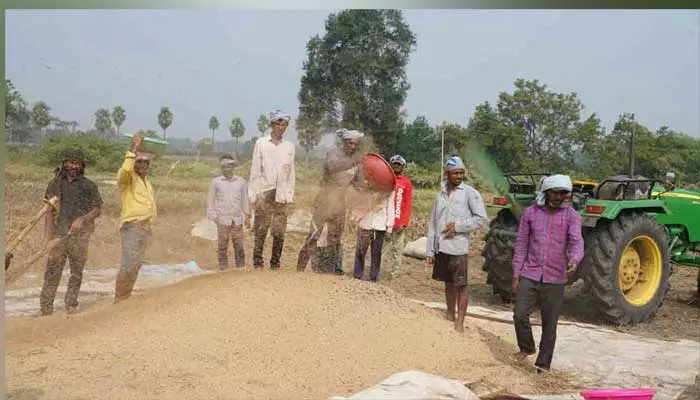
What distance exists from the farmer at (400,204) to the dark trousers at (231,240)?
3.12 feet

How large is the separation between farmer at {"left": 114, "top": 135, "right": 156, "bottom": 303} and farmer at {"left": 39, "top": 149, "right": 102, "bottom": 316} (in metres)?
0.16

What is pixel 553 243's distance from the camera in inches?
160

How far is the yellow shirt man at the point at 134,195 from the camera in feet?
13.2

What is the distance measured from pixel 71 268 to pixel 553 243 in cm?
268

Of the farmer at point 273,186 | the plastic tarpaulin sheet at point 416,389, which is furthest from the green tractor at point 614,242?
the plastic tarpaulin sheet at point 416,389

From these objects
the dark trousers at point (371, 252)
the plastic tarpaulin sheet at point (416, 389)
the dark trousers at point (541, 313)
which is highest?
the dark trousers at point (371, 252)

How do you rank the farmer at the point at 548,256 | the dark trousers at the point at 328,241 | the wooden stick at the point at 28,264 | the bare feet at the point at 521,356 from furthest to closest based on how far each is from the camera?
the dark trousers at the point at 328,241
the bare feet at the point at 521,356
the farmer at the point at 548,256
the wooden stick at the point at 28,264

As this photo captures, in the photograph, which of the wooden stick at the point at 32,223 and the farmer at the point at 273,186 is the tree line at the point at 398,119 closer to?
the farmer at the point at 273,186

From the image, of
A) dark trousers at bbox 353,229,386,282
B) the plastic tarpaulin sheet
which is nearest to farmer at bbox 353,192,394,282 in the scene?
dark trousers at bbox 353,229,386,282

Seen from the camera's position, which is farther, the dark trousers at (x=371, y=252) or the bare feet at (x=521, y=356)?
the dark trousers at (x=371, y=252)

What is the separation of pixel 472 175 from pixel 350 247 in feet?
2.89

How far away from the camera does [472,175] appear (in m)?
4.57

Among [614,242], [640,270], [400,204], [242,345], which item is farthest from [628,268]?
[242,345]

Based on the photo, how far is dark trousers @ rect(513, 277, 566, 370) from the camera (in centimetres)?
406
